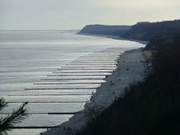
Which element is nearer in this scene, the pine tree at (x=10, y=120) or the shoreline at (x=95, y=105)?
the pine tree at (x=10, y=120)

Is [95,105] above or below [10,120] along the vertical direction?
below

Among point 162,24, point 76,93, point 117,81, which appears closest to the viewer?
point 76,93

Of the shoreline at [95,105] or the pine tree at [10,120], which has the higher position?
the pine tree at [10,120]

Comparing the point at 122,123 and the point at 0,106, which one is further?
the point at 122,123

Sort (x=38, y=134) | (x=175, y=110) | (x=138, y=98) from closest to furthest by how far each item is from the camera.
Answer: (x=175, y=110), (x=138, y=98), (x=38, y=134)

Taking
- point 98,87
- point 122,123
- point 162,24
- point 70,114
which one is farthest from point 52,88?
point 162,24

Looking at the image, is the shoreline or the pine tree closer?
the pine tree

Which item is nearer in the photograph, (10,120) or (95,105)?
(10,120)

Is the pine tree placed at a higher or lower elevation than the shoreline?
higher

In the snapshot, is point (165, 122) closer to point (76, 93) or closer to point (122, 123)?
point (122, 123)

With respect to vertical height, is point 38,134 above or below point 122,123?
below
